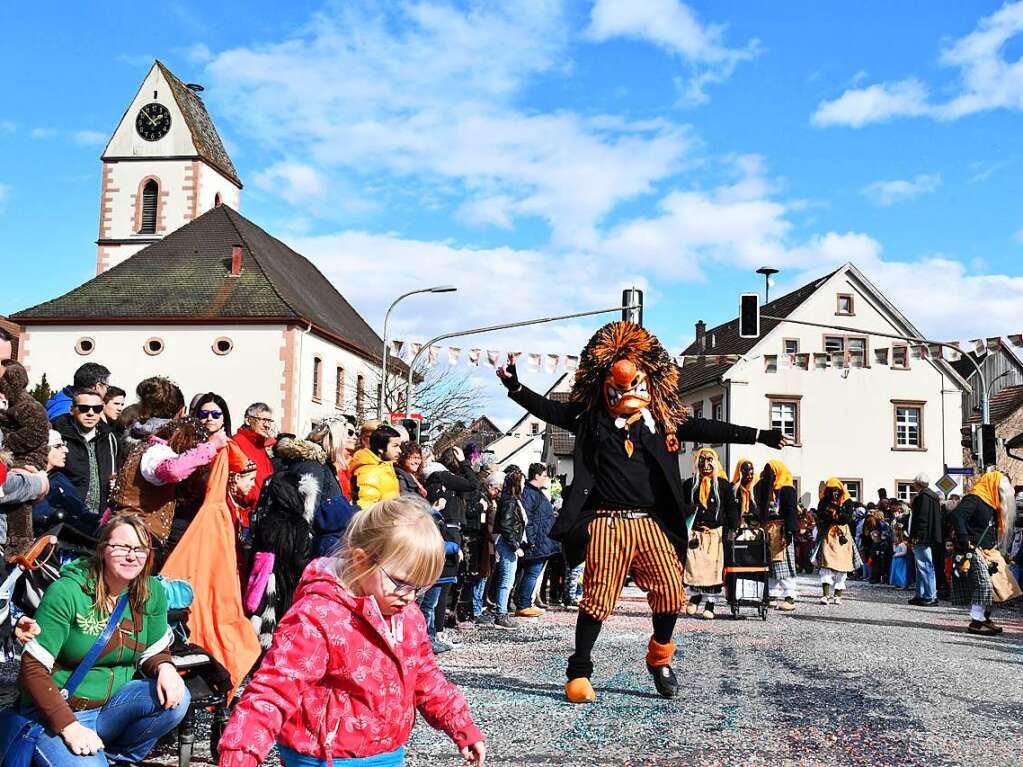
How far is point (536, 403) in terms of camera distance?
7.79 metres

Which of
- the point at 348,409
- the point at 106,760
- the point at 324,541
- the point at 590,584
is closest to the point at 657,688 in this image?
the point at 590,584

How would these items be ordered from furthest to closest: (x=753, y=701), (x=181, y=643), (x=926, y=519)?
(x=926, y=519) < (x=753, y=701) < (x=181, y=643)

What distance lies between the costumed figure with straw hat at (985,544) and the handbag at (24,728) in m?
10.4

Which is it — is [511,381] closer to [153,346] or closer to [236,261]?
[153,346]

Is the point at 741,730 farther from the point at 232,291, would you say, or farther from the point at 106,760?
the point at 232,291

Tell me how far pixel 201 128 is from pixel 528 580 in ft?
162

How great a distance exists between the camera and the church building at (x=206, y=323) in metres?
45.4

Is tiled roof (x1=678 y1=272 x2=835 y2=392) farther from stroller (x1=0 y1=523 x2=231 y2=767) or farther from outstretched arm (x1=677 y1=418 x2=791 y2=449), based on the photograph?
stroller (x1=0 y1=523 x2=231 y2=767)

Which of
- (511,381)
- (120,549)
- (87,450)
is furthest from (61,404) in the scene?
(120,549)

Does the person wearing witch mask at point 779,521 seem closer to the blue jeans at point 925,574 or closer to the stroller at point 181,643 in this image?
the blue jeans at point 925,574

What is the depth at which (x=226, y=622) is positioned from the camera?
5812 millimetres

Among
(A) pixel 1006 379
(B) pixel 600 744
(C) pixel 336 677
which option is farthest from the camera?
(A) pixel 1006 379

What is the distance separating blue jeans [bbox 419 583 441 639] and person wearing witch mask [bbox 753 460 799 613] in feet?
16.8

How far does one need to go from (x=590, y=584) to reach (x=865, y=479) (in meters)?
41.3
